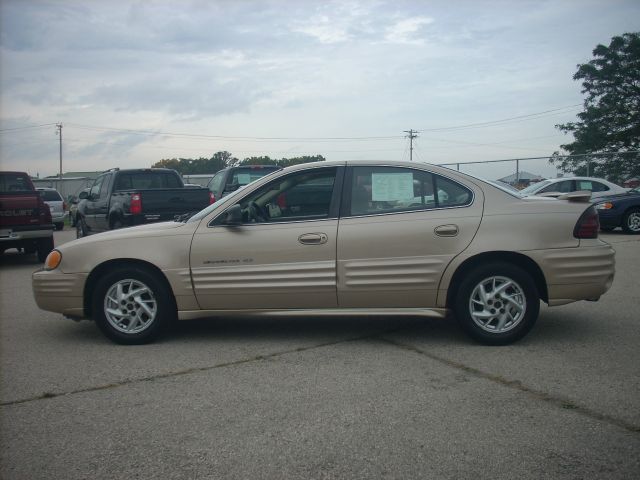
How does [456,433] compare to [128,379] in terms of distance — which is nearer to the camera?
[456,433]

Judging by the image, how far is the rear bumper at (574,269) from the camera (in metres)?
5.02

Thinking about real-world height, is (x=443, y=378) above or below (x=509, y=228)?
below

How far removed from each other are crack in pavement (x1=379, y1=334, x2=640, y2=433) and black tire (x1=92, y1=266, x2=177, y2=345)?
2.20 metres

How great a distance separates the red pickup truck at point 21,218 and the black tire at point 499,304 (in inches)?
387

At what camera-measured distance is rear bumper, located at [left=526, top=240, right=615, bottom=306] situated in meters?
5.02

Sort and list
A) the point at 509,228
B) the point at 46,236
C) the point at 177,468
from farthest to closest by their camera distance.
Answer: the point at 46,236
the point at 509,228
the point at 177,468

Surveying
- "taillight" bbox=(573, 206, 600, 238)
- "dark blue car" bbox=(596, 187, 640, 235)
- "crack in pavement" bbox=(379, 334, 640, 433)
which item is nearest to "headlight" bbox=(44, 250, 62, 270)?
"crack in pavement" bbox=(379, 334, 640, 433)

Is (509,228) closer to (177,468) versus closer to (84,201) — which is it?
(177,468)

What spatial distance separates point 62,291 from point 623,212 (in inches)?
536

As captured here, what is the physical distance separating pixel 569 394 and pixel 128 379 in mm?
3129

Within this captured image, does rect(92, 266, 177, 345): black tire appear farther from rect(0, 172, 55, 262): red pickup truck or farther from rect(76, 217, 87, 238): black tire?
rect(76, 217, 87, 238): black tire

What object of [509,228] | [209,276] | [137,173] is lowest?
[209,276]

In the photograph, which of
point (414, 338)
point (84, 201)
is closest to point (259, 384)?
point (414, 338)

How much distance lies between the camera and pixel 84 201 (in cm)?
1490
